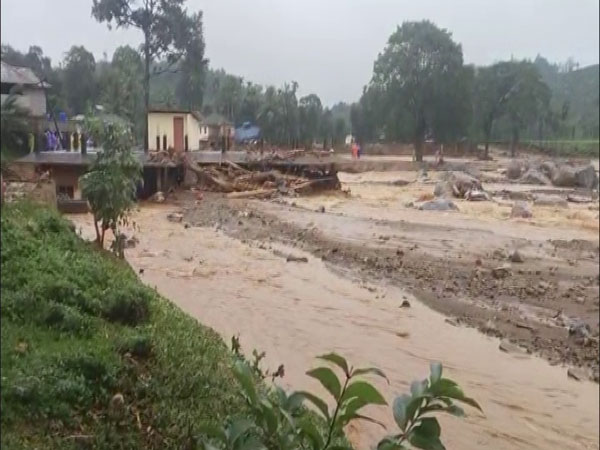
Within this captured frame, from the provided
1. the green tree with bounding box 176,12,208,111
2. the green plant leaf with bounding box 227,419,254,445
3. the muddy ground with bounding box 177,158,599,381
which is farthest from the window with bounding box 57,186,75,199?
the green plant leaf with bounding box 227,419,254,445

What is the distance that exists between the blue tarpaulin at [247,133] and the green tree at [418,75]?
169 centimetres

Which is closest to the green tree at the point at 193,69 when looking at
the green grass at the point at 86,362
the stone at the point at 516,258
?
the green grass at the point at 86,362

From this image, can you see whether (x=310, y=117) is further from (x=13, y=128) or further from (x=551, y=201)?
(x=13, y=128)

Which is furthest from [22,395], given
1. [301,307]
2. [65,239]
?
[301,307]

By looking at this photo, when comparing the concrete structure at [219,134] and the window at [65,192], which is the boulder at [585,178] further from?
the window at [65,192]

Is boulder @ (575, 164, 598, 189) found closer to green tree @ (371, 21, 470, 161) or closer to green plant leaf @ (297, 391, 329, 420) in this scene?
green tree @ (371, 21, 470, 161)

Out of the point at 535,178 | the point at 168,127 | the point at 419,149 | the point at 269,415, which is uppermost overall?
the point at 168,127

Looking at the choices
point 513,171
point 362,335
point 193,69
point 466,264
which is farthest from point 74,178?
point 513,171

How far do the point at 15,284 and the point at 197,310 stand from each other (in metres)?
2.97

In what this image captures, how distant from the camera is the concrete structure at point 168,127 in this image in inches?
150

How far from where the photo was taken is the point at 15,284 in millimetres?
1504

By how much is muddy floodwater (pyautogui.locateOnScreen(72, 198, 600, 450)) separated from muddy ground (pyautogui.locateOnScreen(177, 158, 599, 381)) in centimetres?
26

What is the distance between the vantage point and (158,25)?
295 centimetres

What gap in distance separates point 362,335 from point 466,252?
312cm
